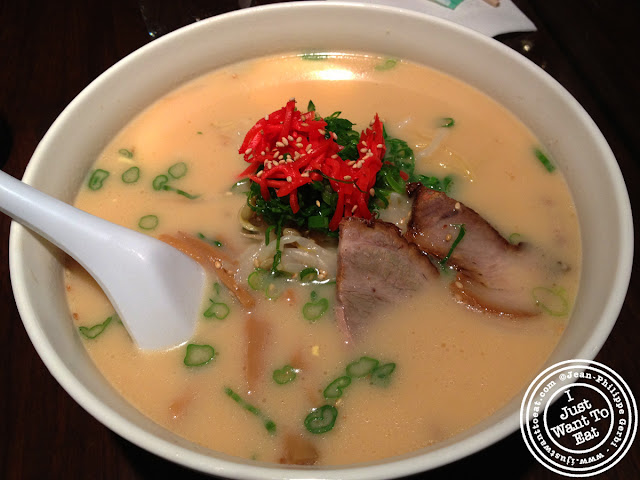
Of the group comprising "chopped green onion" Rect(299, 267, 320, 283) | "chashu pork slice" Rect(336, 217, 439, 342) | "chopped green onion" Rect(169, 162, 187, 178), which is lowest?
"chopped green onion" Rect(169, 162, 187, 178)

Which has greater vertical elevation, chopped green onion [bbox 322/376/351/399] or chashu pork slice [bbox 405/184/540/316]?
chashu pork slice [bbox 405/184/540/316]

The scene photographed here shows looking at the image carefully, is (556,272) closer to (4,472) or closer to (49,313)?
(49,313)

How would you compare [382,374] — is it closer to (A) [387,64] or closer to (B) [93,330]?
(B) [93,330]

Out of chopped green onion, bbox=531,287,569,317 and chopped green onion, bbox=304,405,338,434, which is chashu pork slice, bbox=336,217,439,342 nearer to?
chopped green onion, bbox=304,405,338,434

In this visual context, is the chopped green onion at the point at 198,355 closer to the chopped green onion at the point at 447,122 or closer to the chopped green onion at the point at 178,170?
the chopped green onion at the point at 178,170

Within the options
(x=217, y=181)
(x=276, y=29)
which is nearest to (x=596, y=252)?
(x=217, y=181)

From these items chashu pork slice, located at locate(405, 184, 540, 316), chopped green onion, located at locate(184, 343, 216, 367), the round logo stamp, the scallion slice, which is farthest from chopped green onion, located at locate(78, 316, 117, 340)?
the round logo stamp
